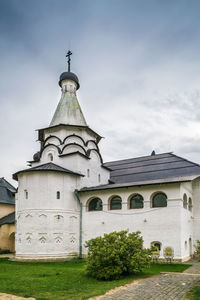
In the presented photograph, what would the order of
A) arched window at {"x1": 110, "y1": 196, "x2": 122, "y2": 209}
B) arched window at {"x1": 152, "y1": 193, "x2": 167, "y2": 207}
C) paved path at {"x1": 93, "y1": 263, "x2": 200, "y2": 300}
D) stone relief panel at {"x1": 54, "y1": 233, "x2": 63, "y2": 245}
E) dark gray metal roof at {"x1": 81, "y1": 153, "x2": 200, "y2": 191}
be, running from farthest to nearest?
dark gray metal roof at {"x1": 81, "y1": 153, "x2": 200, "y2": 191} < arched window at {"x1": 110, "y1": 196, "x2": 122, "y2": 209} < stone relief panel at {"x1": 54, "y1": 233, "x2": 63, "y2": 245} < arched window at {"x1": 152, "y1": 193, "x2": 167, "y2": 207} < paved path at {"x1": 93, "y1": 263, "x2": 200, "y2": 300}

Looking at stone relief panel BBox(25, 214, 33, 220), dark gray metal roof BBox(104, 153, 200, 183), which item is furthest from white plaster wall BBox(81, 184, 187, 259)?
stone relief panel BBox(25, 214, 33, 220)

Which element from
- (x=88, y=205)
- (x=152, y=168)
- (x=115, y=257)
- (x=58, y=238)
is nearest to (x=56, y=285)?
(x=115, y=257)

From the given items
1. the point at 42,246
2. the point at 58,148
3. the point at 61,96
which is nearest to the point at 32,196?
the point at 42,246

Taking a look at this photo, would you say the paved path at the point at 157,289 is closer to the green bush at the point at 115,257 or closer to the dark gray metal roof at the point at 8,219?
the green bush at the point at 115,257

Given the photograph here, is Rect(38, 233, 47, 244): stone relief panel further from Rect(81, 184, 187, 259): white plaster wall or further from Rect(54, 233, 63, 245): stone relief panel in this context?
Rect(81, 184, 187, 259): white plaster wall

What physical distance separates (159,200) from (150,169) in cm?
578

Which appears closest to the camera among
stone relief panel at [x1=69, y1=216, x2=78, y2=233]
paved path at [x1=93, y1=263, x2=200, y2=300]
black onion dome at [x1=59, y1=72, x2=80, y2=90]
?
paved path at [x1=93, y1=263, x2=200, y2=300]

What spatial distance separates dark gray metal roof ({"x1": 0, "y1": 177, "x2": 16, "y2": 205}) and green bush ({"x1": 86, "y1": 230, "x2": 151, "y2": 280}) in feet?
61.6

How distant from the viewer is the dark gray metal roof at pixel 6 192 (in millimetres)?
28541

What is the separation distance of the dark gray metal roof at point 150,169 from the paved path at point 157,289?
28.5ft

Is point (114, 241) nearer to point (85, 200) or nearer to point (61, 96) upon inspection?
point (85, 200)

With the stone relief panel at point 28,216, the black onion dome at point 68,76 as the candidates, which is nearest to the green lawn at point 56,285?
the stone relief panel at point 28,216

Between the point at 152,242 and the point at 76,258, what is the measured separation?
5.44 meters

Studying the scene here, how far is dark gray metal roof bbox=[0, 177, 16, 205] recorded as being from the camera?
93.6 ft
